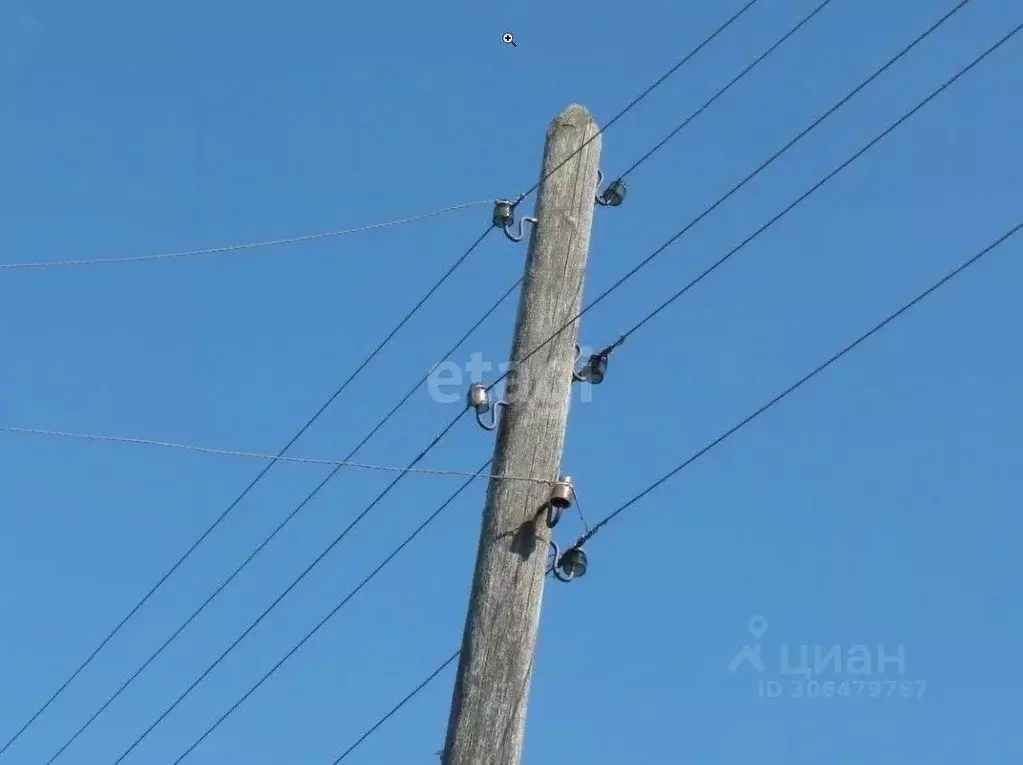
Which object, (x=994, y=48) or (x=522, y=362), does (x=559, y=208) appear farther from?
(x=994, y=48)

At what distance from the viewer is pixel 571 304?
7957 millimetres

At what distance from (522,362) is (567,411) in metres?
0.33

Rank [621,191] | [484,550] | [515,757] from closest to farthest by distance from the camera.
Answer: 1. [515,757]
2. [484,550]
3. [621,191]

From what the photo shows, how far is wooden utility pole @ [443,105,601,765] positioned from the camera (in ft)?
22.3

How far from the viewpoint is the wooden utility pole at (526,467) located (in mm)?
6809

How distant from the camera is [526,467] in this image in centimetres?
746

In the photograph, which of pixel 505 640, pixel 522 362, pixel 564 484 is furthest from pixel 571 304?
pixel 505 640

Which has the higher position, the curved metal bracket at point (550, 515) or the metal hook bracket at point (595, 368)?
the metal hook bracket at point (595, 368)

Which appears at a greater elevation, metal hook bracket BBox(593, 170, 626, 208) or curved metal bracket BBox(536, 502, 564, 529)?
metal hook bracket BBox(593, 170, 626, 208)

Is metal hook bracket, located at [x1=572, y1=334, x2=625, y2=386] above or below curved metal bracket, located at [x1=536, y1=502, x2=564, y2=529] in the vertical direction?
above

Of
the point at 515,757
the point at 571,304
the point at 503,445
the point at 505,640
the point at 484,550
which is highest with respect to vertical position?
the point at 571,304

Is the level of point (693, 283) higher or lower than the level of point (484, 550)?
higher

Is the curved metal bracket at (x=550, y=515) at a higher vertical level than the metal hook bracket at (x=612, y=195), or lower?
lower

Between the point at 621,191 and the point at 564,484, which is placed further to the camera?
the point at 621,191
